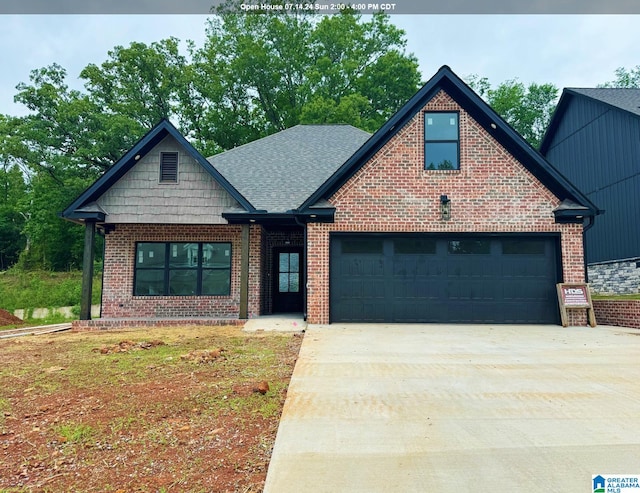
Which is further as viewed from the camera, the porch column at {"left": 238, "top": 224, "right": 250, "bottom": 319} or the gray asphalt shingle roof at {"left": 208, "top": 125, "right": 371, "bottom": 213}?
the gray asphalt shingle roof at {"left": 208, "top": 125, "right": 371, "bottom": 213}

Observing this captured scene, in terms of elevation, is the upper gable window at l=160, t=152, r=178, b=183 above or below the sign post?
above

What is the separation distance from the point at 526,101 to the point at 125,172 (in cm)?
3818

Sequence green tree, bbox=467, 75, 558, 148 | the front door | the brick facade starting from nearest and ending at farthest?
the front door
the brick facade
green tree, bbox=467, 75, 558, 148

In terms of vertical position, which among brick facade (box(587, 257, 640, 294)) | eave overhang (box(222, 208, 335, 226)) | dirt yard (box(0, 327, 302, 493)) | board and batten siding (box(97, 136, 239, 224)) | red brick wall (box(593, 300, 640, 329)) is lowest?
dirt yard (box(0, 327, 302, 493))

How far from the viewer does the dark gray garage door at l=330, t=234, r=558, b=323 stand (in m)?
10.0

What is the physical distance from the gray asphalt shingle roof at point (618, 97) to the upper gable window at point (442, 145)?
33.9 ft

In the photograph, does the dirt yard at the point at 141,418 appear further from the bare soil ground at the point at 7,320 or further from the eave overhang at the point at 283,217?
the bare soil ground at the point at 7,320

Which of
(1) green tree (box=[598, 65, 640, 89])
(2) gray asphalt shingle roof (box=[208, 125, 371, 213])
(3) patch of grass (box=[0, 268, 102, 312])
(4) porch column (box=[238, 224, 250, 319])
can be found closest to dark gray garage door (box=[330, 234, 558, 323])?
(4) porch column (box=[238, 224, 250, 319])

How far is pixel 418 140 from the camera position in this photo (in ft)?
33.7

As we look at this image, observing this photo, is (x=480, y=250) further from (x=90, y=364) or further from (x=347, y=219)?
(x=90, y=364)

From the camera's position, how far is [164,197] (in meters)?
11.0

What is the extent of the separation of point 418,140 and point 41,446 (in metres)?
9.55

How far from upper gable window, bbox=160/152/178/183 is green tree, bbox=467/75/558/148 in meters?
33.1

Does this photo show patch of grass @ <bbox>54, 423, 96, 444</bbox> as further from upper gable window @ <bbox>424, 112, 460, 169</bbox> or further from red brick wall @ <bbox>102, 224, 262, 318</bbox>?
upper gable window @ <bbox>424, 112, 460, 169</bbox>
